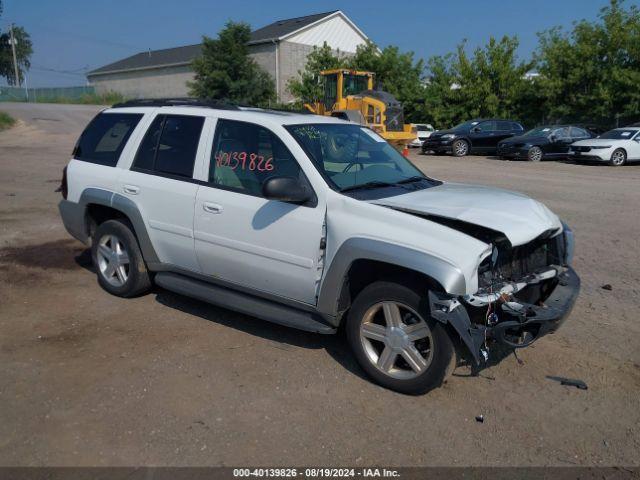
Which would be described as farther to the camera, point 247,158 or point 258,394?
point 247,158

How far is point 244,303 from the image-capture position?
457 centimetres

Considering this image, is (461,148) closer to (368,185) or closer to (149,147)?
(149,147)

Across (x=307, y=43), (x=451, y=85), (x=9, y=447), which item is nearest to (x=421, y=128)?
(x=451, y=85)

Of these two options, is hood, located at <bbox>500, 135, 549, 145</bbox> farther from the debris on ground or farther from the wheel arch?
the wheel arch

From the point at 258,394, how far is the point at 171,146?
2.46 metres

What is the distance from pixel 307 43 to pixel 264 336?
4350 cm

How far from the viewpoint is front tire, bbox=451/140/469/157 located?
983 inches

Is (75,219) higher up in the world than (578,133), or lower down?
lower down

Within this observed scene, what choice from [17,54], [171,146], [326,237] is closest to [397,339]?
[326,237]

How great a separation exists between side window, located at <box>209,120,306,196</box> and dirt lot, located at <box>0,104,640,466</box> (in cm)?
129

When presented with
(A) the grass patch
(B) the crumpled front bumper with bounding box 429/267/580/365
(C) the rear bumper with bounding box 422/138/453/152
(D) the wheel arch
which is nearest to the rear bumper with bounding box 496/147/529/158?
(C) the rear bumper with bounding box 422/138/453/152

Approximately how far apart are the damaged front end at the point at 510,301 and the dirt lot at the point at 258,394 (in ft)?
1.59

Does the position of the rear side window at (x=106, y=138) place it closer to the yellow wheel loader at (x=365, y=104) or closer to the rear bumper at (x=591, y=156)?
the yellow wheel loader at (x=365, y=104)

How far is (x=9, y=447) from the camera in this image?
3268 mm
